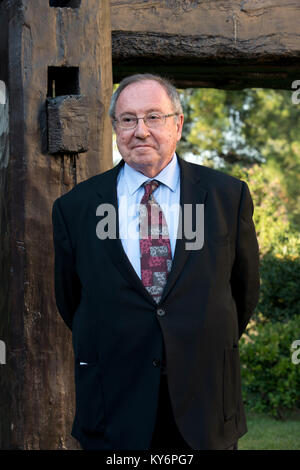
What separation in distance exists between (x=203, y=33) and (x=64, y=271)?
73.5 inches

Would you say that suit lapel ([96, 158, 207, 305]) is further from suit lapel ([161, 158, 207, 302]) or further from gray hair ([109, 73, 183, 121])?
gray hair ([109, 73, 183, 121])

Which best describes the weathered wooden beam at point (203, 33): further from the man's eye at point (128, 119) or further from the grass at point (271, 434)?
the grass at point (271, 434)

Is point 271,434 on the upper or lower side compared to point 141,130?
lower

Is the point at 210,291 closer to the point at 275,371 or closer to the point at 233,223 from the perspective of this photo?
the point at 233,223

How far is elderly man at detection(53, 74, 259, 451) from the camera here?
8.27ft

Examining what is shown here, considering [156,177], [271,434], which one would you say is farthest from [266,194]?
[156,177]

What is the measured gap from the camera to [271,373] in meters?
6.50

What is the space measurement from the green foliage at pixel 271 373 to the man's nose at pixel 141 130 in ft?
13.9

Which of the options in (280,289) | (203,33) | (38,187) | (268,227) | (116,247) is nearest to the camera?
(116,247)

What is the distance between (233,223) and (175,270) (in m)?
0.36

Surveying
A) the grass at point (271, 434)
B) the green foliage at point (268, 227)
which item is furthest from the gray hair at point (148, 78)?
the green foliage at point (268, 227)

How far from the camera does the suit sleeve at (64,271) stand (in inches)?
110

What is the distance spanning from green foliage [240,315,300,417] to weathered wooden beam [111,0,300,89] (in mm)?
3107

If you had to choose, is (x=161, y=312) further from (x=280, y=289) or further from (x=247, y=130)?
(x=247, y=130)
